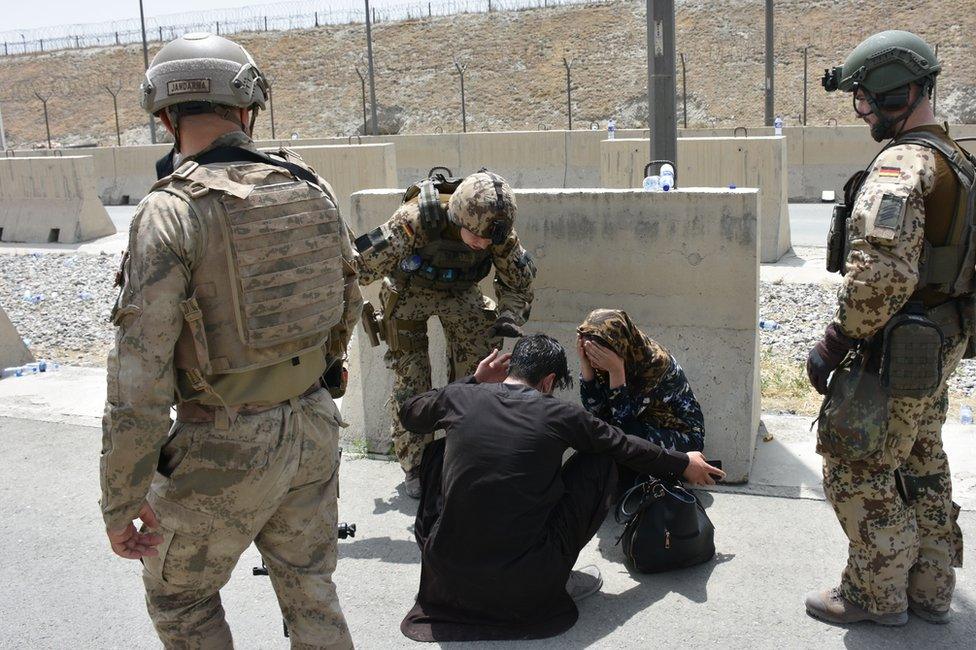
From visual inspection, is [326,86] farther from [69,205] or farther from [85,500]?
[85,500]

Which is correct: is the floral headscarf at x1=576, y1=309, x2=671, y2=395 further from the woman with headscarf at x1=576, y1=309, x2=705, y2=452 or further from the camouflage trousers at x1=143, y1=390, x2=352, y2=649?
the camouflage trousers at x1=143, y1=390, x2=352, y2=649

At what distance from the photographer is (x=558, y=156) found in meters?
19.9

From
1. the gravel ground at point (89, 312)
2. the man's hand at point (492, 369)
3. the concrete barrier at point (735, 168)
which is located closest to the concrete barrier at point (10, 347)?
the gravel ground at point (89, 312)

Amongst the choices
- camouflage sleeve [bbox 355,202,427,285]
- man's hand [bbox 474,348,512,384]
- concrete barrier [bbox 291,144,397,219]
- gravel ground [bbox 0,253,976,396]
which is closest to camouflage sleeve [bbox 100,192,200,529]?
man's hand [bbox 474,348,512,384]

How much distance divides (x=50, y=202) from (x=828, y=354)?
15.1 meters

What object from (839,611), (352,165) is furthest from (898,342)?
(352,165)

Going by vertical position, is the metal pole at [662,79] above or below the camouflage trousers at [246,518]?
above

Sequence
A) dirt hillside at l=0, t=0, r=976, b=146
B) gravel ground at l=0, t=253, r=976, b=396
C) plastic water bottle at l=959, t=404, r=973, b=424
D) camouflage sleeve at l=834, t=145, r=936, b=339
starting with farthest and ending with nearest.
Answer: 1. dirt hillside at l=0, t=0, r=976, b=146
2. gravel ground at l=0, t=253, r=976, b=396
3. plastic water bottle at l=959, t=404, r=973, b=424
4. camouflage sleeve at l=834, t=145, r=936, b=339

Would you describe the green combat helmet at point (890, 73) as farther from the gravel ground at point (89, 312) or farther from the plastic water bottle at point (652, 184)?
the gravel ground at point (89, 312)

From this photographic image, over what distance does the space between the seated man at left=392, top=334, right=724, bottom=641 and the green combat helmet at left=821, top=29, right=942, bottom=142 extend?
4.74 ft

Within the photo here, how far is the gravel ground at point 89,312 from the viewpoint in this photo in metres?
7.96

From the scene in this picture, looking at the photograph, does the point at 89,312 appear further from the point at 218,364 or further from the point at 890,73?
the point at 890,73

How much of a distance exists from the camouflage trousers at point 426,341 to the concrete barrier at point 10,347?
4190 millimetres

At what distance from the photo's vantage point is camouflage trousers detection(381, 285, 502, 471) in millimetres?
4766
